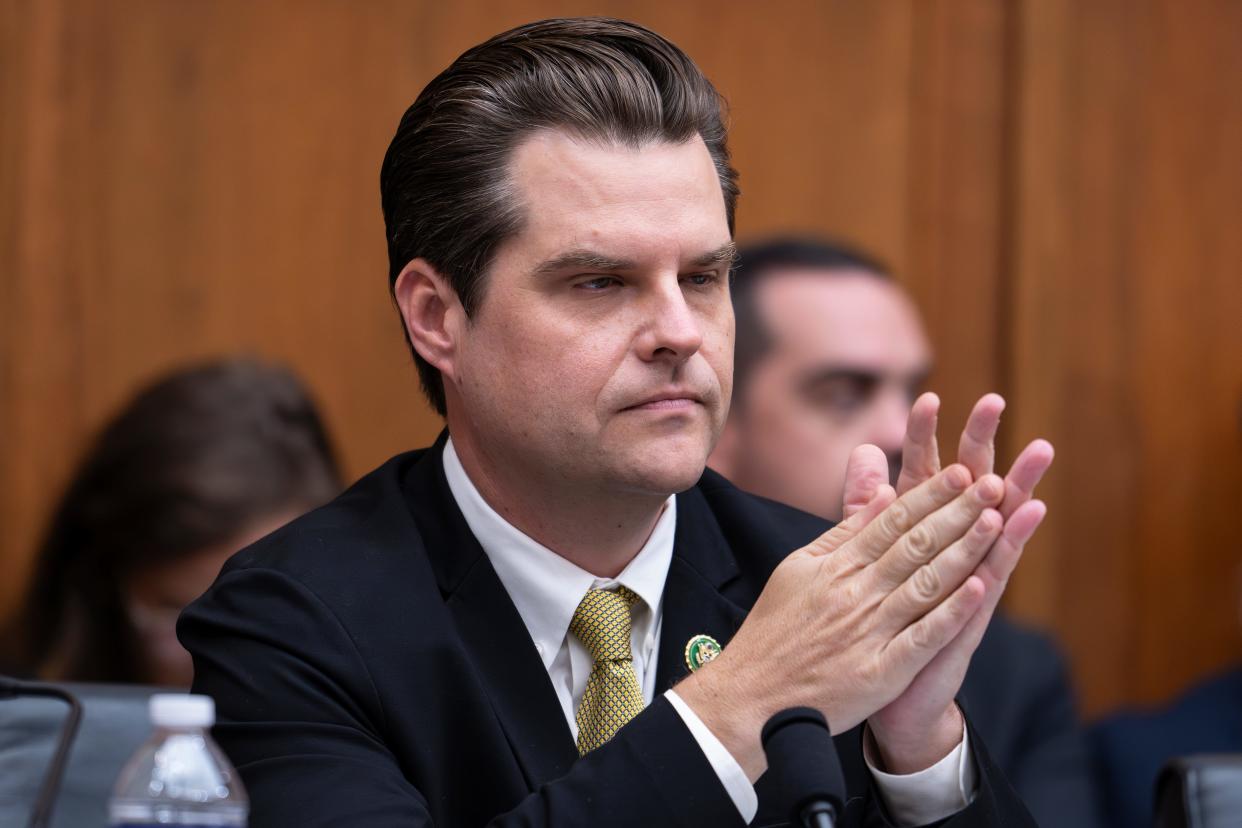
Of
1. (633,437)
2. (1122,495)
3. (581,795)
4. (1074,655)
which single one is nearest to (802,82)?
(1122,495)

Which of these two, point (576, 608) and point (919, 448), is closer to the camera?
point (919, 448)

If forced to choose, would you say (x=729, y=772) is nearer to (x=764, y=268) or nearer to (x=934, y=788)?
(x=934, y=788)

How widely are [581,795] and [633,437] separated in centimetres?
38

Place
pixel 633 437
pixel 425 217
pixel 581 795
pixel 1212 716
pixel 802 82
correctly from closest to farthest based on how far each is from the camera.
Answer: pixel 581 795, pixel 633 437, pixel 425 217, pixel 1212 716, pixel 802 82

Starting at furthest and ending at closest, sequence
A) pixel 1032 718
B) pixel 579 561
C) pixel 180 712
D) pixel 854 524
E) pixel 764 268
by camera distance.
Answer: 1. pixel 764 268
2. pixel 1032 718
3. pixel 579 561
4. pixel 854 524
5. pixel 180 712

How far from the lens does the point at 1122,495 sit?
11.7 feet

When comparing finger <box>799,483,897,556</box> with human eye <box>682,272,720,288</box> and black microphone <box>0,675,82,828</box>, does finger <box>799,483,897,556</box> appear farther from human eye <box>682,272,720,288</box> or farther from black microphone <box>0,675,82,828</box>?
black microphone <box>0,675,82,828</box>

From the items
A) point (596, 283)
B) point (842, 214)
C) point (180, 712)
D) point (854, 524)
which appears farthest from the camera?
point (842, 214)

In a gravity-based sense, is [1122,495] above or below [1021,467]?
below

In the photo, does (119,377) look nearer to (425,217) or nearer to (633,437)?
(425,217)

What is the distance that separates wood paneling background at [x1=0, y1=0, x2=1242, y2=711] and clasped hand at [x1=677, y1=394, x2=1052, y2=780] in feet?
6.03

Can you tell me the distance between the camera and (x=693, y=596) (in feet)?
6.34

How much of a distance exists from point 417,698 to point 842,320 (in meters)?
1.77

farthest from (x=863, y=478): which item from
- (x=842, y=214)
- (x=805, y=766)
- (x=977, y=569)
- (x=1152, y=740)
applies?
(x=842, y=214)
